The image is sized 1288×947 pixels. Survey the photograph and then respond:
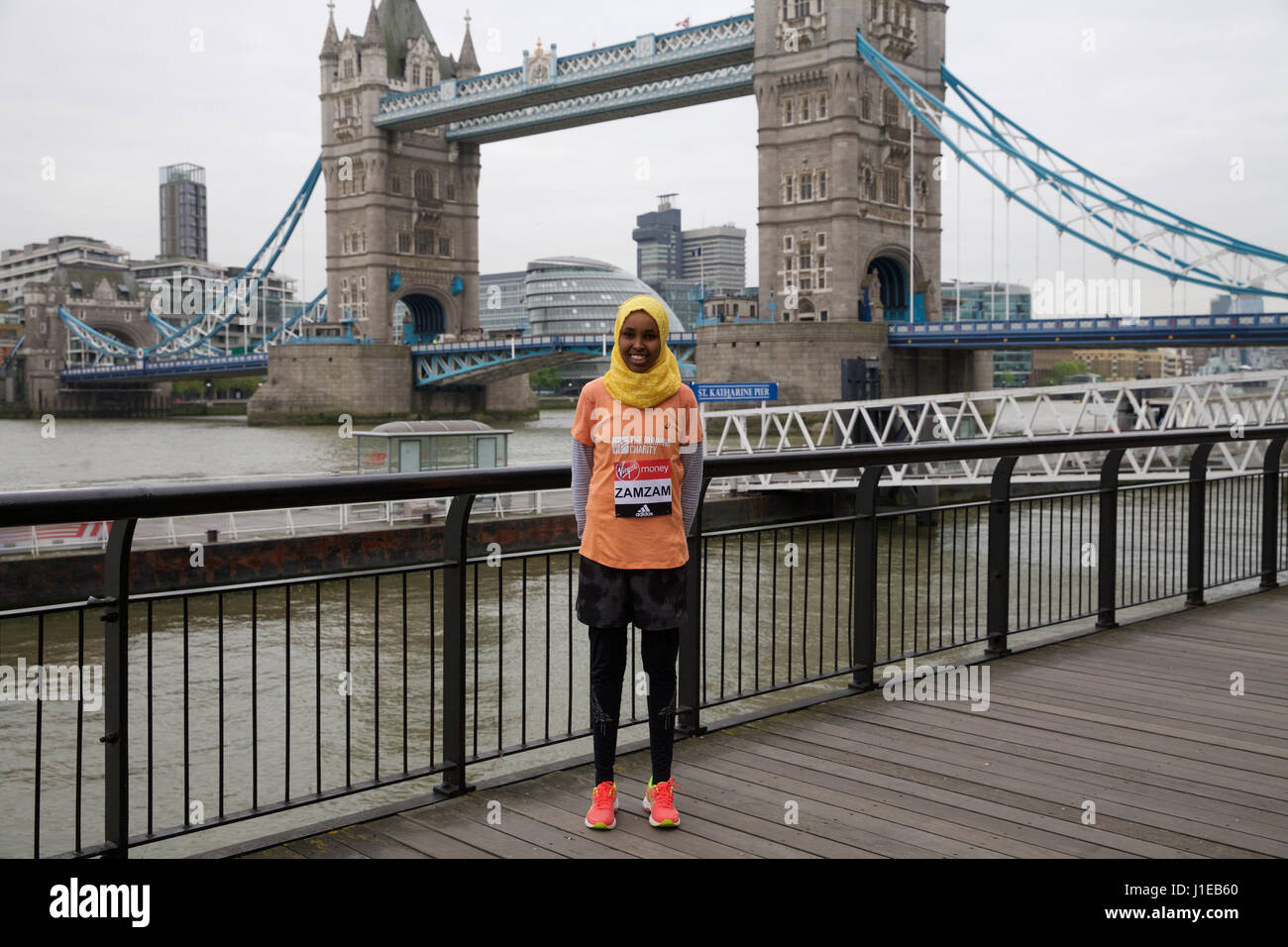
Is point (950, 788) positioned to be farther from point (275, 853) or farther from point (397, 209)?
point (397, 209)

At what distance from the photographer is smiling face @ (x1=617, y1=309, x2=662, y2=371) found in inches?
135

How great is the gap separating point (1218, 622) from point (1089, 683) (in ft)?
5.90

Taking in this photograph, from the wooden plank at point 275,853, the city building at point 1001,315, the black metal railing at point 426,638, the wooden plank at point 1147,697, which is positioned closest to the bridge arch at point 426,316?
the city building at point 1001,315

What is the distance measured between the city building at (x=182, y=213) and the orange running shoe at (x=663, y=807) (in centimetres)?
20293

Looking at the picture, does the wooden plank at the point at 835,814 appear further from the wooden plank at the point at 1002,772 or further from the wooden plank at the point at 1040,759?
the wooden plank at the point at 1040,759

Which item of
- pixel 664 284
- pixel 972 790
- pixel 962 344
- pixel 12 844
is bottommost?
pixel 12 844

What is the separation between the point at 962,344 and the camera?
48375 mm

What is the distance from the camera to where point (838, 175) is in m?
54.2

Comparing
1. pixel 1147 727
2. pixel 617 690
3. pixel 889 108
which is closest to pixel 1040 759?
pixel 1147 727

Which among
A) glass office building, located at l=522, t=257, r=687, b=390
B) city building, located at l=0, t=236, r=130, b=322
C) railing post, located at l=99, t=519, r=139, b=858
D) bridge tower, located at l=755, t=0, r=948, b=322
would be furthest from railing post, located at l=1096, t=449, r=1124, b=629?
city building, located at l=0, t=236, r=130, b=322
